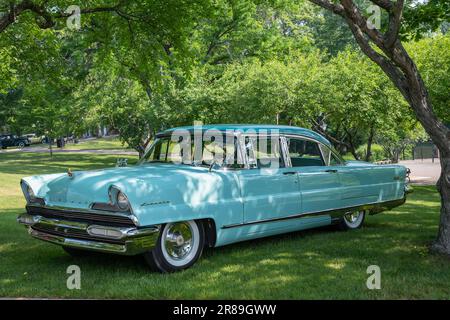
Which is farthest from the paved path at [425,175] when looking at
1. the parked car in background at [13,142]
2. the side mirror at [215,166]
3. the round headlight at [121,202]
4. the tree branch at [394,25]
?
the parked car in background at [13,142]

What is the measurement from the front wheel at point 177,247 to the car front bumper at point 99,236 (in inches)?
10.4

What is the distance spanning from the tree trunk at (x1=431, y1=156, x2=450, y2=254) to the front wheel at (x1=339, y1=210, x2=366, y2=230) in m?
1.84

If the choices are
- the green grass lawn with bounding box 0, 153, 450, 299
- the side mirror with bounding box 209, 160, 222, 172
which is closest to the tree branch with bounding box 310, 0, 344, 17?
the side mirror with bounding box 209, 160, 222, 172

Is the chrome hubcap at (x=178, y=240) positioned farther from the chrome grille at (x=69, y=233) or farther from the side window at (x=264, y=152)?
the side window at (x=264, y=152)

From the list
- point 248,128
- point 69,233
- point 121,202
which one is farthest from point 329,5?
point 69,233

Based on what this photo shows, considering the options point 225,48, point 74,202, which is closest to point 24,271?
point 74,202

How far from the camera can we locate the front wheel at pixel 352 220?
892cm

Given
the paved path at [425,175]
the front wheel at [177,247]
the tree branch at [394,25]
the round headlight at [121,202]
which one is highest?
the tree branch at [394,25]

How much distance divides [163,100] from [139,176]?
1794 cm

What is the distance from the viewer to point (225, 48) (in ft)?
95.6

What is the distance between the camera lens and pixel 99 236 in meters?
5.75

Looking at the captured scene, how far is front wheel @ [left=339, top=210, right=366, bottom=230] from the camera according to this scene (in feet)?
29.3

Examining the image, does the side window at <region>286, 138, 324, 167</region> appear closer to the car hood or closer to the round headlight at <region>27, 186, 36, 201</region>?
the car hood
